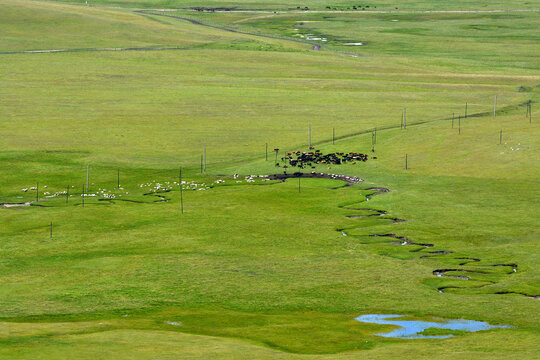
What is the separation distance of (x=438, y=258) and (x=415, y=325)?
51.9ft

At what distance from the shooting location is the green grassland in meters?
47.0

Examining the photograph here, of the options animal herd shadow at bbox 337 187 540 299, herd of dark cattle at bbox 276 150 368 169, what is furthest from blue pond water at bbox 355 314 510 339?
herd of dark cattle at bbox 276 150 368 169

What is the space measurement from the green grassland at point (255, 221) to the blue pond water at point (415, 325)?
0.98 metres

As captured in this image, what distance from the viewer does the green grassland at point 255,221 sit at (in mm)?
47000

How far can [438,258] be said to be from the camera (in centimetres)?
6369

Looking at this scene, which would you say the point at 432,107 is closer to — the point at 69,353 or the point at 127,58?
the point at 127,58

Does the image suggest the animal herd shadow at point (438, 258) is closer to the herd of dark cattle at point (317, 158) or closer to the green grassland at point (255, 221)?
the green grassland at point (255, 221)

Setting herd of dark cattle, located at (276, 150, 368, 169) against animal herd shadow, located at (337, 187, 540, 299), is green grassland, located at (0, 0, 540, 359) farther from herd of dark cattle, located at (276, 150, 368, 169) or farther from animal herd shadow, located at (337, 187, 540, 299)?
herd of dark cattle, located at (276, 150, 368, 169)

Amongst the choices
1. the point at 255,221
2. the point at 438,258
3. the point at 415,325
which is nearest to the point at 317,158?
the point at 255,221

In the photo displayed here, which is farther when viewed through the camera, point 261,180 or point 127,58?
A: point 127,58

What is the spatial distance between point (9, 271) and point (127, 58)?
139523mm

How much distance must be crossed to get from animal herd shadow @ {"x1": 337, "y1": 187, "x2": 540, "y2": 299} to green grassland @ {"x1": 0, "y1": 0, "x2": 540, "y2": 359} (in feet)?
0.85

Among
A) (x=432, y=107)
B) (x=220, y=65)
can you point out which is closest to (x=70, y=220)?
(x=432, y=107)

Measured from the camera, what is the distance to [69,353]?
40.6 m
